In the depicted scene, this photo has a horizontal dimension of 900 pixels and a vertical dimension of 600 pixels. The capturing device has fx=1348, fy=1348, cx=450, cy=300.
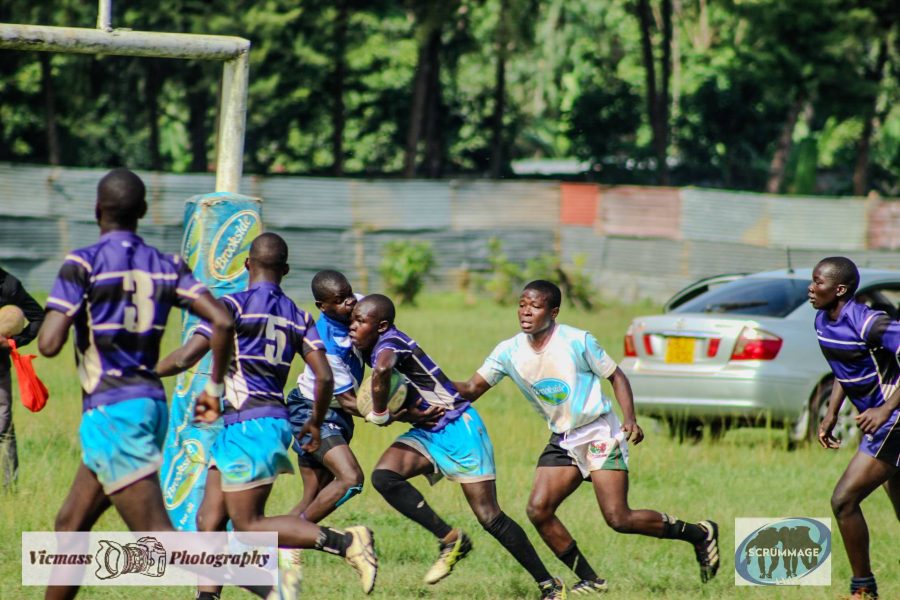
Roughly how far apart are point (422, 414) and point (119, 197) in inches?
95.0

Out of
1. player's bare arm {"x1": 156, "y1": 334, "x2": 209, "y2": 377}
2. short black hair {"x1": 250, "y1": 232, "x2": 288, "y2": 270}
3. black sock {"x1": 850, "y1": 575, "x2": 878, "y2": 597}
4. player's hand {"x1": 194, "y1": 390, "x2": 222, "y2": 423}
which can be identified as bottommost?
black sock {"x1": 850, "y1": 575, "x2": 878, "y2": 597}

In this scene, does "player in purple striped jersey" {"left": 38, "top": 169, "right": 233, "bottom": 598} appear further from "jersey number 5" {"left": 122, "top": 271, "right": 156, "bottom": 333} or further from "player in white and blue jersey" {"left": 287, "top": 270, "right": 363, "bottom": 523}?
"player in white and blue jersey" {"left": 287, "top": 270, "right": 363, "bottom": 523}

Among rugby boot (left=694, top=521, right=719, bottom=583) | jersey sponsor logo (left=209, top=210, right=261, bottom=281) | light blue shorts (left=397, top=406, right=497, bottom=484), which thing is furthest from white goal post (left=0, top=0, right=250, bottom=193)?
rugby boot (left=694, top=521, right=719, bottom=583)

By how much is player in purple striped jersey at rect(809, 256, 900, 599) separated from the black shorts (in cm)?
139

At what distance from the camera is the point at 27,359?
8.07 meters

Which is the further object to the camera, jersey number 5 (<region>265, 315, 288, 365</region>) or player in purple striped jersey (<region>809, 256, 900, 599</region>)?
player in purple striped jersey (<region>809, 256, 900, 599</region>)

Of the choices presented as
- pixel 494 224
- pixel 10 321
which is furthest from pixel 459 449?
pixel 494 224

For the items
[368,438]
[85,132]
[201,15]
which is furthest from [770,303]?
[85,132]

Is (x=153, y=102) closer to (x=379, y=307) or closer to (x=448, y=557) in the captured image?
(x=379, y=307)

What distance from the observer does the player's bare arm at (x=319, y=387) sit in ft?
20.5

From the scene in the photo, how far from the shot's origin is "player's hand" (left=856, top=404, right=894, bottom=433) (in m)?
6.79

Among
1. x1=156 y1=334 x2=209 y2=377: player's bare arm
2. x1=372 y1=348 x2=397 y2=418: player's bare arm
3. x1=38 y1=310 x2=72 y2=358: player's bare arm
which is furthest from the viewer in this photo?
x1=372 y1=348 x2=397 y2=418: player's bare arm

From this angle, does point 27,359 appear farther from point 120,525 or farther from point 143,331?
point 143,331

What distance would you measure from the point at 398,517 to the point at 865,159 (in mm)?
27202
